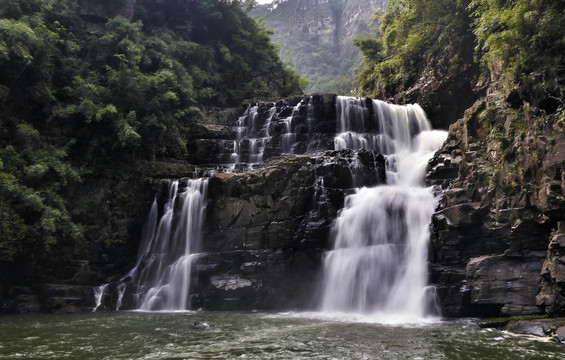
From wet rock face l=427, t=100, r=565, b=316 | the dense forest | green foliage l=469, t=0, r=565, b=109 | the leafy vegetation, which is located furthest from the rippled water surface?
the leafy vegetation

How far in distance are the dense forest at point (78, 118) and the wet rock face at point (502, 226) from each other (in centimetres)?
1491

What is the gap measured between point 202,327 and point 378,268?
22.0 ft

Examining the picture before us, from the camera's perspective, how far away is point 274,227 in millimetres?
16688

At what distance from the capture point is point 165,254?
1828 cm

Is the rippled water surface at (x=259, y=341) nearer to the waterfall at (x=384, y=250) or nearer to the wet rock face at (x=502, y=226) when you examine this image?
the wet rock face at (x=502, y=226)

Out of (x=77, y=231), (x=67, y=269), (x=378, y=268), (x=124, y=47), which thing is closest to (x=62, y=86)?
(x=124, y=47)

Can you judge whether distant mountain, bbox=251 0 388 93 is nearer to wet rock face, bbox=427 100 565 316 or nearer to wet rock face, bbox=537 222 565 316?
wet rock face, bbox=427 100 565 316

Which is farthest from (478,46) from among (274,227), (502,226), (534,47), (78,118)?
(78,118)

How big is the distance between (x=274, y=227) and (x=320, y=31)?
8866 cm

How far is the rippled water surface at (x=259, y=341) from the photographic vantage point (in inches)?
303

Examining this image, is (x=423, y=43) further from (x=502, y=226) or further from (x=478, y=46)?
(x=502, y=226)

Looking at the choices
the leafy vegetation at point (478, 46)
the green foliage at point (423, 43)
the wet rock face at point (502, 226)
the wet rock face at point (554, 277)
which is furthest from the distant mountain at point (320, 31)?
the wet rock face at point (554, 277)

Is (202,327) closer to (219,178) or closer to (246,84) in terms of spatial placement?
(219,178)

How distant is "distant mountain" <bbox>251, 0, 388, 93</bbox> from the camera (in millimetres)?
83188
